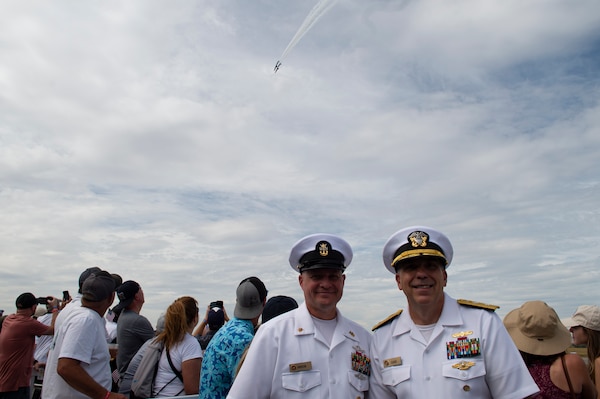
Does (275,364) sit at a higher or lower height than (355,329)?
lower

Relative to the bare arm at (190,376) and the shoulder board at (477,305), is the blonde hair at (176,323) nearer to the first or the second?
the bare arm at (190,376)

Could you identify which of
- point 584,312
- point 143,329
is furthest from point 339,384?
point 143,329

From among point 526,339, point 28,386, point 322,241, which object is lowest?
point 28,386

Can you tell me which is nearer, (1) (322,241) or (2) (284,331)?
(2) (284,331)

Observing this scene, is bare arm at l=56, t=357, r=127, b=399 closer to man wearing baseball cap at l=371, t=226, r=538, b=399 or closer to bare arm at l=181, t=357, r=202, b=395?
bare arm at l=181, t=357, r=202, b=395

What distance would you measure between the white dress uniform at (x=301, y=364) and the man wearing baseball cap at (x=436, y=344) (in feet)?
0.72

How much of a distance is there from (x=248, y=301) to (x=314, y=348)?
4.92ft

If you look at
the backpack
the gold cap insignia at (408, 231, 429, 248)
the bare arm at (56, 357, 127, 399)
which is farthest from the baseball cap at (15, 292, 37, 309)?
the gold cap insignia at (408, 231, 429, 248)

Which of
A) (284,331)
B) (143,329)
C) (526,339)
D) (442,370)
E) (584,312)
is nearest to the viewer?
(442,370)

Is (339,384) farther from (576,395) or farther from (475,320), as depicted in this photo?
(576,395)

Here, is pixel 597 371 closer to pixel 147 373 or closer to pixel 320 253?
pixel 320 253

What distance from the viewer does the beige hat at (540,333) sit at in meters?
4.29

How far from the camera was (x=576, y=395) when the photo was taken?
4.05 metres

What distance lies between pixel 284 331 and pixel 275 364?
0.78ft
